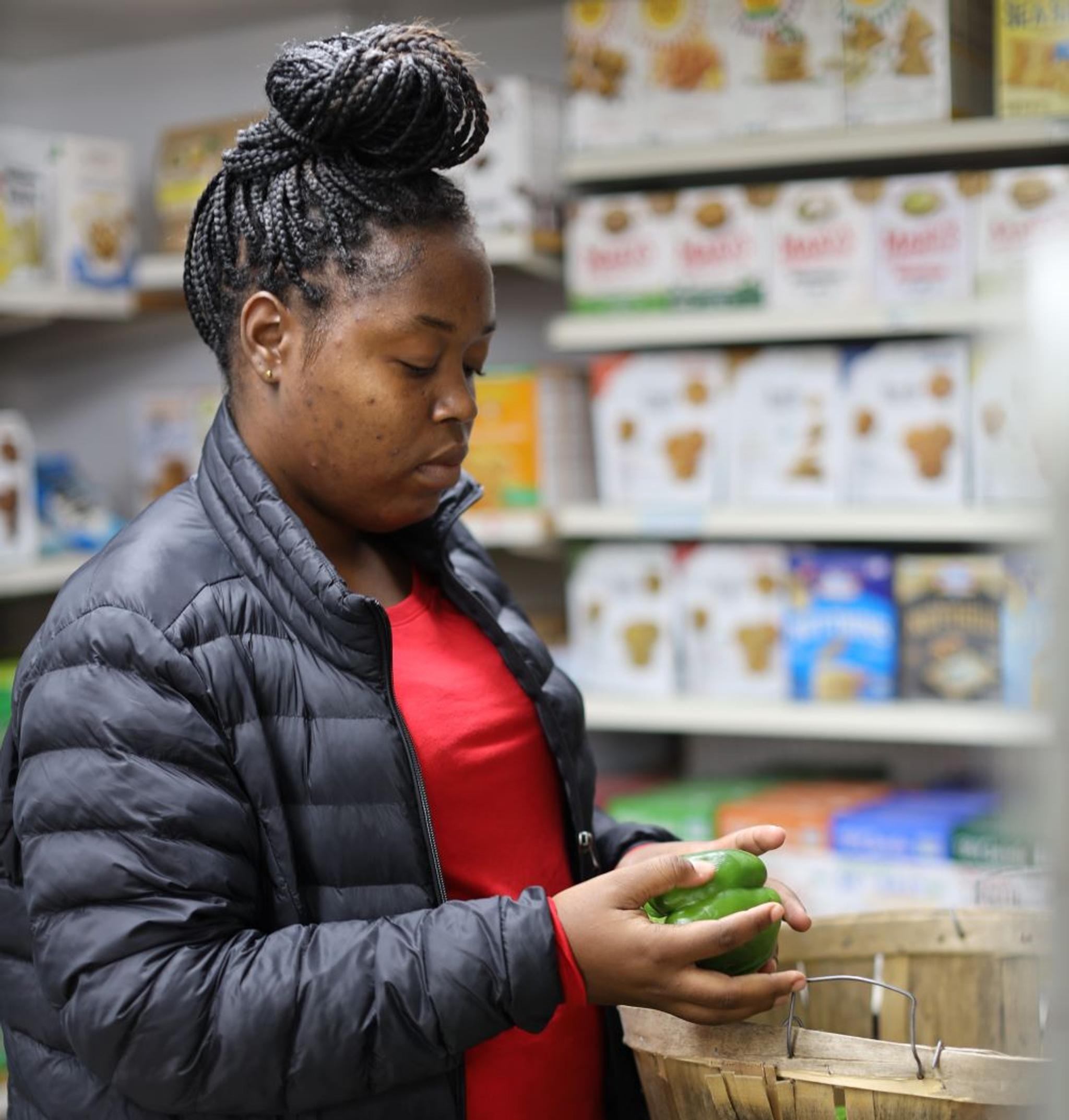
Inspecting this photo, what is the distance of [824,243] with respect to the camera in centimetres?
269

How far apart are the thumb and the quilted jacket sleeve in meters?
0.06

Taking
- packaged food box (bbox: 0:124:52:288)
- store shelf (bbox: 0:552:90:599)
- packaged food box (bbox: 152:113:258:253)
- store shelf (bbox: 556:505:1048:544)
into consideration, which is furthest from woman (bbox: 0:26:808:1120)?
packaged food box (bbox: 152:113:258:253)

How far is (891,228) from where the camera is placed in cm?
265

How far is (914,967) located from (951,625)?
1318mm

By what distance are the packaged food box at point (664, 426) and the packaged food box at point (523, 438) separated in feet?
0.29

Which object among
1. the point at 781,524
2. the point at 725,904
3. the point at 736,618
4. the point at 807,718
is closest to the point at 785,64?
the point at 781,524

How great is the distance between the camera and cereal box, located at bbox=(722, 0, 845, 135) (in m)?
2.66

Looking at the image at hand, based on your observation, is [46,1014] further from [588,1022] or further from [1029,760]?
[1029,760]

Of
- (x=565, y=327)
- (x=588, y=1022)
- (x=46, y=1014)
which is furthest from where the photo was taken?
(x=565, y=327)

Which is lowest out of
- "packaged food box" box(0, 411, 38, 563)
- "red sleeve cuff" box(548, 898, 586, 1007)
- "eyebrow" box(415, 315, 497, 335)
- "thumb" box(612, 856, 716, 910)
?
"red sleeve cuff" box(548, 898, 586, 1007)

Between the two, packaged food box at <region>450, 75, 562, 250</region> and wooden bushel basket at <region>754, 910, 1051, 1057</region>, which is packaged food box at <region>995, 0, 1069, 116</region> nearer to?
packaged food box at <region>450, 75, 562, 250</region>

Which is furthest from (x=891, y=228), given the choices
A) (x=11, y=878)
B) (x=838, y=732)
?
(x=11, y=878)

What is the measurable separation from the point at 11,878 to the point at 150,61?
2.76m

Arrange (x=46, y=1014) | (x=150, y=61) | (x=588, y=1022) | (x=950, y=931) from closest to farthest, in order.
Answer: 1. (x=46, y=1014)
2. (x=588, y=1022)
3. (x=950, y=931)
4. (x=150, y=61)
